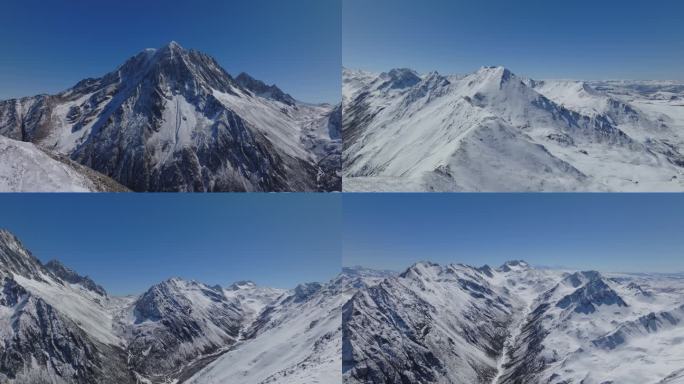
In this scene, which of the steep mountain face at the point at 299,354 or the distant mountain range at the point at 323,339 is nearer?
the steep mountain face at the point at 299,354

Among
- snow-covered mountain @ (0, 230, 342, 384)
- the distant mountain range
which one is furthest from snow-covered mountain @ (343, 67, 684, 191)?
snow-covered mountain @ (0, 230, 342, 384)

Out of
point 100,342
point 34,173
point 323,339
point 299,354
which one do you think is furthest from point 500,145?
point 100,342

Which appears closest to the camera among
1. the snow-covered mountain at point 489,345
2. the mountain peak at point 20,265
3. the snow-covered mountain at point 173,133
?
the mountain peak at point 20,265

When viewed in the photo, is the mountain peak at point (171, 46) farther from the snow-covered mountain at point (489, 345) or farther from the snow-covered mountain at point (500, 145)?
the snow-covered mountain at point (489, 345)

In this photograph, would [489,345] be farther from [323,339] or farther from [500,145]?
[323,339]

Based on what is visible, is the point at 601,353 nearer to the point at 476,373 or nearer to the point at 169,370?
the point at 476,373


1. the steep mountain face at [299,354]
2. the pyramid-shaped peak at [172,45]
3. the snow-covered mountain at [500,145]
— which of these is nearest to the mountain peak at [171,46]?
the pyramid-shaped peak at [172,45]
